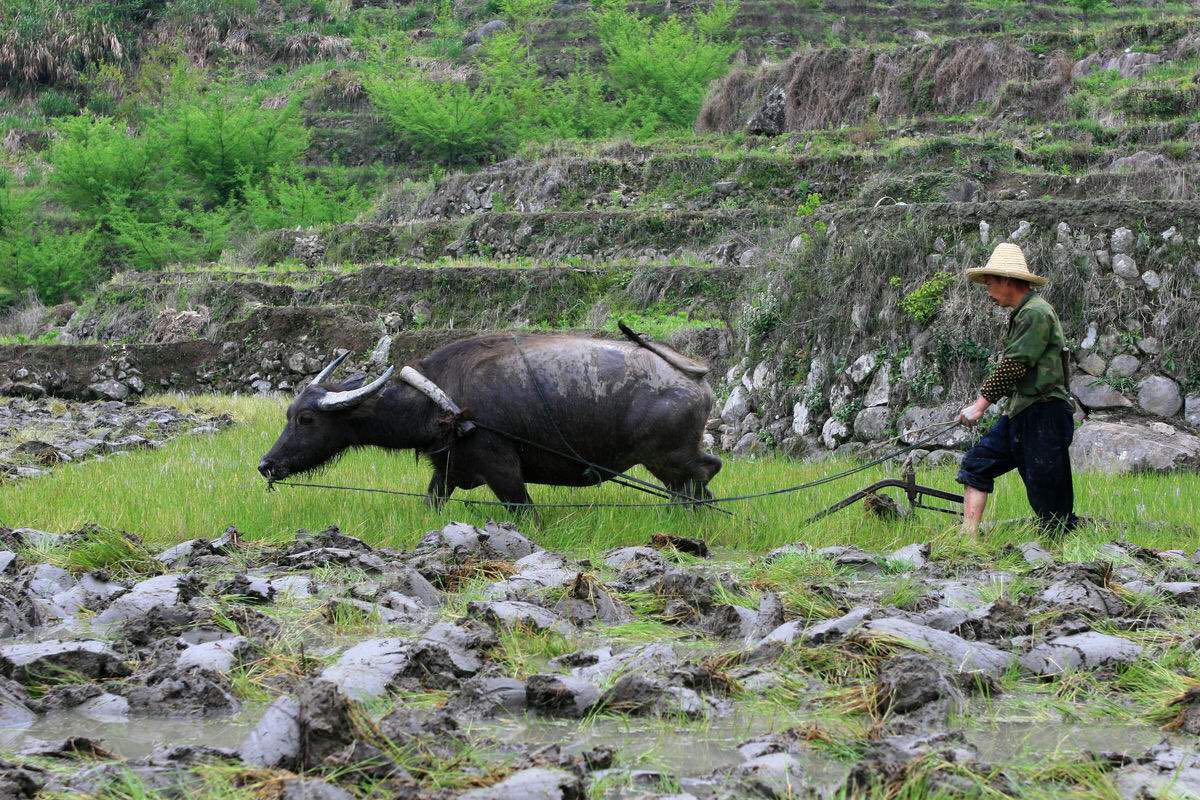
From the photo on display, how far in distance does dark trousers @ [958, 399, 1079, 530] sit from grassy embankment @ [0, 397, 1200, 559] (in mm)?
177

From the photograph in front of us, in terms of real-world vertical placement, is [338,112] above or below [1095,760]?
below

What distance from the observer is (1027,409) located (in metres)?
6.19

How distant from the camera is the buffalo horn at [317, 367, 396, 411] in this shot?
6949 mm

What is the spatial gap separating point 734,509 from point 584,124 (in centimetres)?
2996

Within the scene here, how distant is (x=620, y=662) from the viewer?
3.90m

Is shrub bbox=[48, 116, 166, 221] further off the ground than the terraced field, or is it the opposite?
the terraced field

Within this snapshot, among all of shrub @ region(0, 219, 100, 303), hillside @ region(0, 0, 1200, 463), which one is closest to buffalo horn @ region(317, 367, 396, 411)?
hillside @ region(0, 0, 1200, 463)

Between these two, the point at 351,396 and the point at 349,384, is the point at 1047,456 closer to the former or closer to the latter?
the point at 351,396

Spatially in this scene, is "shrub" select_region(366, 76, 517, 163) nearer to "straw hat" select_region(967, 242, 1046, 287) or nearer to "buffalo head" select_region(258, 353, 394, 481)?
"buffalo head" select_region(258, 353, 394, 481)

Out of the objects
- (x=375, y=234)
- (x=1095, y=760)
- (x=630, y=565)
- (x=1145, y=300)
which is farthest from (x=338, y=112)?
(x=1095, y=760)

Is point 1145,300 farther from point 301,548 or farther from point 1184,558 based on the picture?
point 301,548

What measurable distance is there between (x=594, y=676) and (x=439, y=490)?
3.66 meters

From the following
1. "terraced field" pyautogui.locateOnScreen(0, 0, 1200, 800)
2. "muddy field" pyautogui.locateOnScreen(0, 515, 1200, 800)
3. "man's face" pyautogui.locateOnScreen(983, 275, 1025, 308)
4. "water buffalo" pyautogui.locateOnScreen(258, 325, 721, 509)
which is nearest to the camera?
"muddy field" pyautogui.locateOnScreen(0, 515, 1200, 800)

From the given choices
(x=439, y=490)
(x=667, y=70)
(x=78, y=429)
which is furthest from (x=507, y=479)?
(x=667, y=70)
